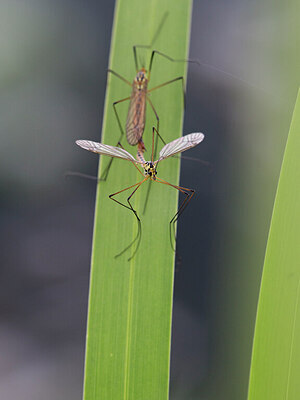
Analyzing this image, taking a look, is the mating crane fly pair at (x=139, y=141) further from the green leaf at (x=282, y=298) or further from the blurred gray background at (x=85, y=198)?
the blurred gray background at (x=85, y=198)

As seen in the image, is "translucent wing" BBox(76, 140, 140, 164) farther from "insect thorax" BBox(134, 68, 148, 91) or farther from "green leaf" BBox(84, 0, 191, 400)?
"insect thorax" BBox(134, 68, 148, 91)

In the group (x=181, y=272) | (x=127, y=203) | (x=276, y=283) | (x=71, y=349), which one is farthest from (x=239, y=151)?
(x=71, y=349)

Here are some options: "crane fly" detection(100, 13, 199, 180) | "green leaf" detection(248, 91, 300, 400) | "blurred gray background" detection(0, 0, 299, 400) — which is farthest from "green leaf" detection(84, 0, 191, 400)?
"blurred gray background" detection(0, 0, 299, 400)

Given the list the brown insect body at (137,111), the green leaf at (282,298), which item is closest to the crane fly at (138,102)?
the brown insect body at (137,111)

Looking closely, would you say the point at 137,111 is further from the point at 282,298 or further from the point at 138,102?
the point at 282,298

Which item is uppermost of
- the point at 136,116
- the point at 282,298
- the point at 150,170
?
the point at 136,116

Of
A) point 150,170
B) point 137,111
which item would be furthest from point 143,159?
point 137,111
